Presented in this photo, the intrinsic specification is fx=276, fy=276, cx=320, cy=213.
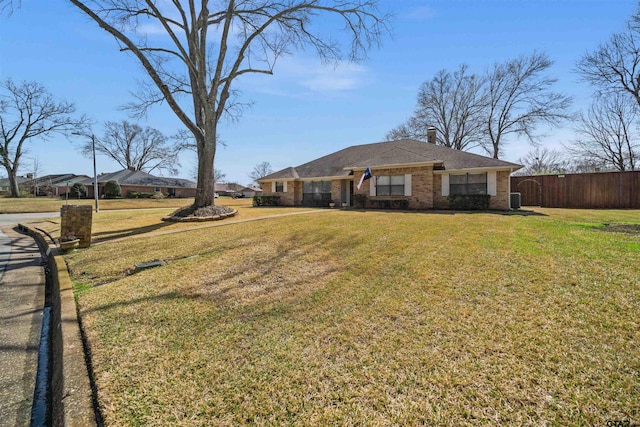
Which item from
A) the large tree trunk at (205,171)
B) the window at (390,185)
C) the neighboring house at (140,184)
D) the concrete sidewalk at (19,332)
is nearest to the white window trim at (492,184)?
the window at (390,185)

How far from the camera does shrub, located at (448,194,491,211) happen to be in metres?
14.1

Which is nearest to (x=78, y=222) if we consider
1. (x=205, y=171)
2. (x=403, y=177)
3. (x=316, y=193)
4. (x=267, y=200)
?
(x=205, y=171)

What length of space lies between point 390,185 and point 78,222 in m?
14.0

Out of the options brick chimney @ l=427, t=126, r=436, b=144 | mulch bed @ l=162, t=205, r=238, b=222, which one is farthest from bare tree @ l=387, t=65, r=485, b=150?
mulch bed @ l=162, t=205, r=238, b=222

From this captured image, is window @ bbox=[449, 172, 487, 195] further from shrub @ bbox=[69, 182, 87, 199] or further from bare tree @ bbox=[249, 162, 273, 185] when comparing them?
bare tree @ bbox=[249, 162, 273, 185]

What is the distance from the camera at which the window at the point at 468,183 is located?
14.5 meters

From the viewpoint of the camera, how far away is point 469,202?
47.1 feet

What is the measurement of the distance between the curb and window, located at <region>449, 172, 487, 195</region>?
51.8 feet

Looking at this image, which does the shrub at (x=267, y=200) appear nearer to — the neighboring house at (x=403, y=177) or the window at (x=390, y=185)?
the neighboring house at (x=403, y=177)

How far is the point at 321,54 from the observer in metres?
13.3

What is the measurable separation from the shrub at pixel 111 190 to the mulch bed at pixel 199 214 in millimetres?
29885

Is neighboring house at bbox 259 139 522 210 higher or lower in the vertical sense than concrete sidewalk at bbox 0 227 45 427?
higher

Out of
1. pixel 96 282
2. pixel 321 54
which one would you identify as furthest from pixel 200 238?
pixel 321 54

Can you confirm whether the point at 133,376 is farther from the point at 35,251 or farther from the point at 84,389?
the point at 35,251
